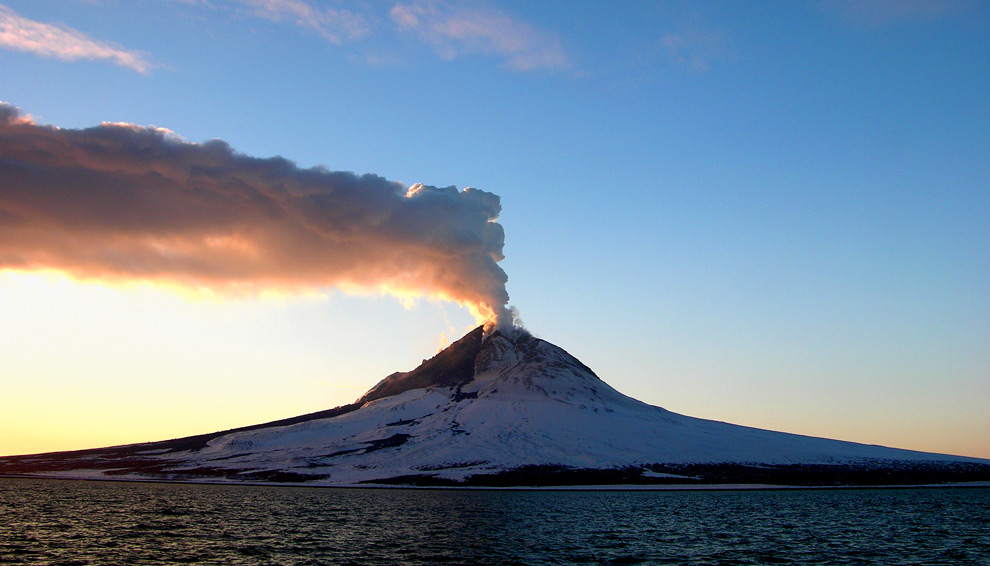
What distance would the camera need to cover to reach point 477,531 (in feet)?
245

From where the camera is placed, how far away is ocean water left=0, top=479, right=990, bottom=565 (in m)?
56.5

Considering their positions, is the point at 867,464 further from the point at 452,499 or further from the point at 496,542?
the point at 496,542

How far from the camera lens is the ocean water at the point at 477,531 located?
185 ft

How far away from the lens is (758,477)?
586 feet

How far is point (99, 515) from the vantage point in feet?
280

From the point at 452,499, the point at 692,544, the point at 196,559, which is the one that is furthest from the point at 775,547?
the point at 452,499

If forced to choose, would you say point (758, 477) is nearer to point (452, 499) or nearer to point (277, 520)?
point (452, 499)

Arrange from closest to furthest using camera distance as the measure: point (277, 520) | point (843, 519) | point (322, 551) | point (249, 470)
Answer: point (322, 551) → point (277, 520) → point (843, 519) → point (249, 470)

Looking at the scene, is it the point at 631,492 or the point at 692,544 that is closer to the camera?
the point at 692,544

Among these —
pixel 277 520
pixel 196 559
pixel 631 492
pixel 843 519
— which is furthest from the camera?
pixel 631 492

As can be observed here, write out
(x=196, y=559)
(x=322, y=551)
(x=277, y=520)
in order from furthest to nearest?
(x=277, y=520)
(x=322, y=551)
(x=196, y=559)

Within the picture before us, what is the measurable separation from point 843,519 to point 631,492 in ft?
222

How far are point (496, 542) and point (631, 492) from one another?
9688 cm

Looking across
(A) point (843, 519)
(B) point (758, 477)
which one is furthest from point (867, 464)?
(A) point (843, 519)
